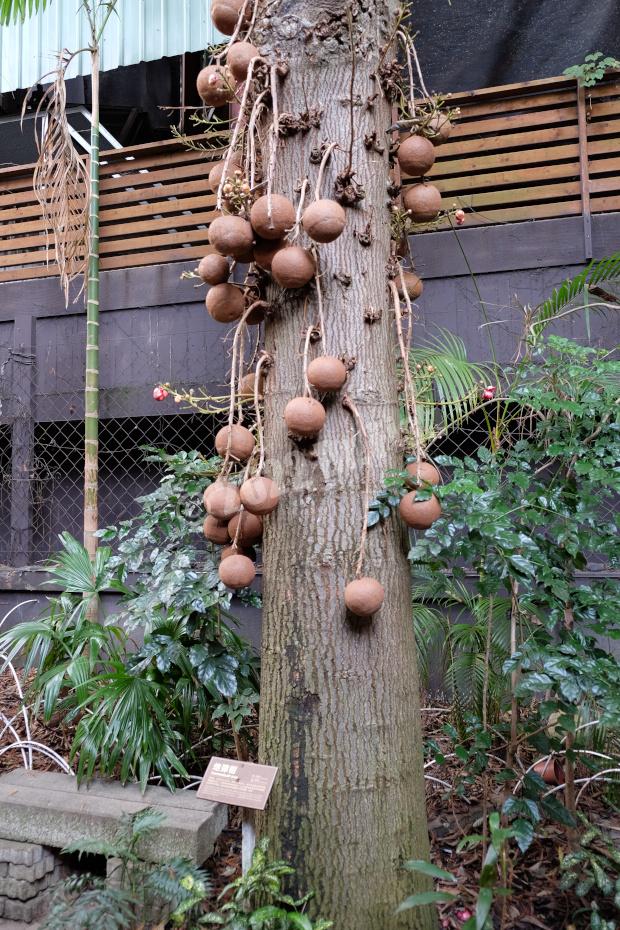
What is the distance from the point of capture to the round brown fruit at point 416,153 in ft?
6.79

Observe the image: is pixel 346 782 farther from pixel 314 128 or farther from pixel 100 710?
pixel 314 128

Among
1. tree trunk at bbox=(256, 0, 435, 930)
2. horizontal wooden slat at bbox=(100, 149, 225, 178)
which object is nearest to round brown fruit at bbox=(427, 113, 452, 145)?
tree trunk at bbox=(256, 0, 435, 930)

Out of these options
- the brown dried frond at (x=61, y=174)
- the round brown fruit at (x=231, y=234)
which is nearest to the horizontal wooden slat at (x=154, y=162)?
the brown dried frond at (x=61, y=174)

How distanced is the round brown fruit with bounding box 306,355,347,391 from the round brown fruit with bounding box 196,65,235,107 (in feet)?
3.06

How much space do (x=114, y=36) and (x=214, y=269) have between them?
5.01 meters

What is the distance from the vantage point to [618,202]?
463cm

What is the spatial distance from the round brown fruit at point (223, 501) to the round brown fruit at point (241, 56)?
118 cm

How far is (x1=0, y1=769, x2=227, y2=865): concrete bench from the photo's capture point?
2348mm

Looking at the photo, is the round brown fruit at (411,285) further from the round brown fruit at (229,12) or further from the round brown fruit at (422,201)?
the round brown fruit at (229,12)

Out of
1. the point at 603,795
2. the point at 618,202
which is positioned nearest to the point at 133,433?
the point at 618,202

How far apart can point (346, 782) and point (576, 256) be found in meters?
3.96

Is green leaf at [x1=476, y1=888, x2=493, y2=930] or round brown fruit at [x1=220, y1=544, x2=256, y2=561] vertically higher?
round brown fruit at [x1=220, y1=544, x2=256, y2=561]

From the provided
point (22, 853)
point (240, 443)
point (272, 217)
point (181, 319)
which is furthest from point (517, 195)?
point (22, 853)

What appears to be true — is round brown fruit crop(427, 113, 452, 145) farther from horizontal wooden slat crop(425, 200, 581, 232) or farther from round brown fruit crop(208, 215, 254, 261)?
horizontal wooden slat crop(425, 200, 581, 232)
